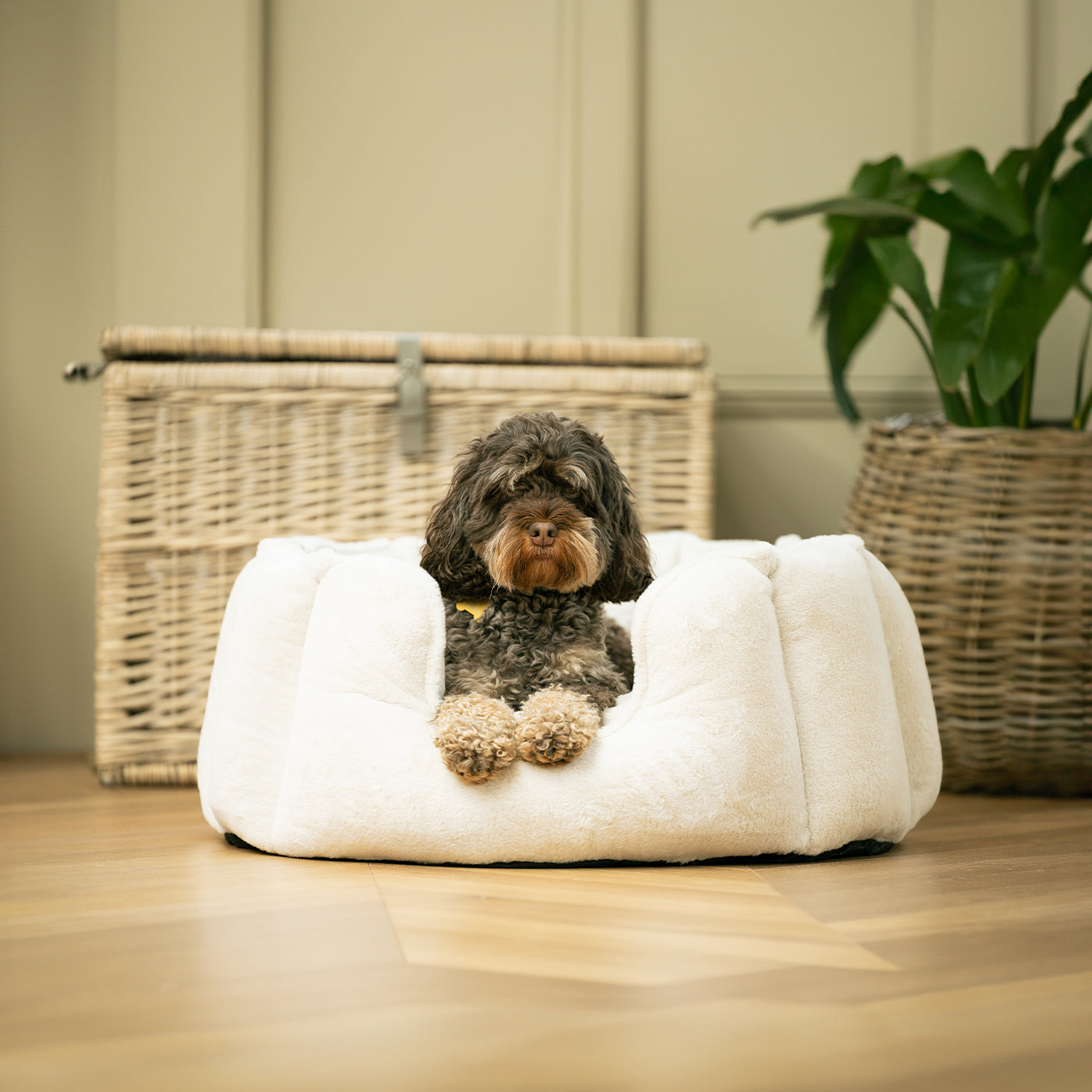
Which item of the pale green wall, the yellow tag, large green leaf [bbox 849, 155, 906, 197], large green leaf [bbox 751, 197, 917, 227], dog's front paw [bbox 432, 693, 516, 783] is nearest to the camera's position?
dog's front paw [bbox 432, 693, 516, 783]

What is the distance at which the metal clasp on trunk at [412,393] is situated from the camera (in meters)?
2.04

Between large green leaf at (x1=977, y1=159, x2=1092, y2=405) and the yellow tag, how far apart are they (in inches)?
41.0

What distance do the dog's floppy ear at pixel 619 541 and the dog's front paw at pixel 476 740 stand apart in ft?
0.96

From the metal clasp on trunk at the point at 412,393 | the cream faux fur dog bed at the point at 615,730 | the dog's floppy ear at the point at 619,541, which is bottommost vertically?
the cream faux fur dog bed at the point at 615,730

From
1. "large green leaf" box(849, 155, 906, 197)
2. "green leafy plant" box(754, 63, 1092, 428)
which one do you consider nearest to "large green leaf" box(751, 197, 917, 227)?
"green leafy plant" box(754, 63, 1092, 428)

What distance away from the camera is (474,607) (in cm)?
162

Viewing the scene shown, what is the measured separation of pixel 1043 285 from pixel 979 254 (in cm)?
16

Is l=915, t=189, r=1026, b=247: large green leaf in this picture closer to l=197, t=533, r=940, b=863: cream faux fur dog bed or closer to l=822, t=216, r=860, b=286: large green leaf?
l=822, t=216, r=860, b=286: large green leaf

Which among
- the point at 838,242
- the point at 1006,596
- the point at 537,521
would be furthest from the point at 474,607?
the point at 838,242

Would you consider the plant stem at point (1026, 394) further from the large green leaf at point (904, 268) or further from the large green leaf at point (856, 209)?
the large green leaf at point (856, 209)

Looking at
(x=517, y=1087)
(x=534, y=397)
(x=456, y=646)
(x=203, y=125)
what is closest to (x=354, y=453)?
(x=534, y=397)

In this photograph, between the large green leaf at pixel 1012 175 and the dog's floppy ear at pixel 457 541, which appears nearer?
the dog's floppy ear at pixel 457 541

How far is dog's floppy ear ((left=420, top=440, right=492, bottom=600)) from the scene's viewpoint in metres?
1.51

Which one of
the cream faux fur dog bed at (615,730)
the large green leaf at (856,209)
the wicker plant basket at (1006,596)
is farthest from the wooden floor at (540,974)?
the large green leaf at (856,209)
